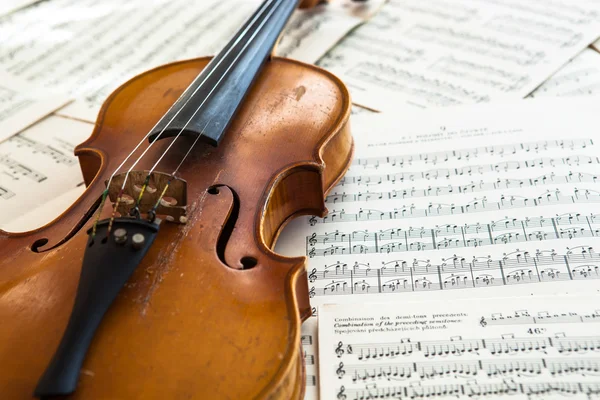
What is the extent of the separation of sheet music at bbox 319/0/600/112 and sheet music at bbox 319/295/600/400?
2.38 ft

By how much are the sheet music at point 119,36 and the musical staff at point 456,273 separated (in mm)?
892

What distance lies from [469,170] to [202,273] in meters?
0.74

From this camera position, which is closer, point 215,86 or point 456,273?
point 456,273

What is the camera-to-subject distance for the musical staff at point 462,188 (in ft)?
4.44

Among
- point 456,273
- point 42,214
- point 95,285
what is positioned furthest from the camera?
point 42,214

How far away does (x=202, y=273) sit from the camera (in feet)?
3.08

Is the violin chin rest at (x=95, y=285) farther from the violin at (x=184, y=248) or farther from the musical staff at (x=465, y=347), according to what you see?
the musical staff at (x=465, y=347)

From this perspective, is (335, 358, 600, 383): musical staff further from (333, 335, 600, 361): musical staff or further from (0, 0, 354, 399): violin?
(0, 0, 354, 399): violin

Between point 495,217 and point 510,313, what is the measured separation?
273 millimetres

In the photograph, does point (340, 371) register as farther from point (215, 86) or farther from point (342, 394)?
point (215, 86)

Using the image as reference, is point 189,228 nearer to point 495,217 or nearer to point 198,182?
point 198,182

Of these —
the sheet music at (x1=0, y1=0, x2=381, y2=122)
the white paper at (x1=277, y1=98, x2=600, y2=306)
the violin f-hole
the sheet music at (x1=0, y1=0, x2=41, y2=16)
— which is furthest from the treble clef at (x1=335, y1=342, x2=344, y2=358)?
the sheet music at (x1=0, y1=0, x2=41, y2=16)

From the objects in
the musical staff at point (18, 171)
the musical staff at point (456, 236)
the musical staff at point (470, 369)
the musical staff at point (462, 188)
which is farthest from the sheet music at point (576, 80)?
the musical staff at point (18, 171)

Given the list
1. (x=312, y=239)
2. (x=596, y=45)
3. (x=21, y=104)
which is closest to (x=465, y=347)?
(x=312, y=239)
